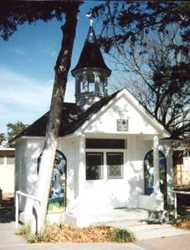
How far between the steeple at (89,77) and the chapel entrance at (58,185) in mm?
4031

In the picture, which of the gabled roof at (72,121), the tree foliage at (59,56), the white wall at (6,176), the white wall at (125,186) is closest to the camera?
the tree foliage at (59,56)

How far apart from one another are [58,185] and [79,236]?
410cm

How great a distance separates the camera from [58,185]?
49.3 feet

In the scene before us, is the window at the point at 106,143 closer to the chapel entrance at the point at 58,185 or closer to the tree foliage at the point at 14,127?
the chapel entrance at the point at 58,185

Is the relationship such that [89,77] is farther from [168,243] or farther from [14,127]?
[14,127]

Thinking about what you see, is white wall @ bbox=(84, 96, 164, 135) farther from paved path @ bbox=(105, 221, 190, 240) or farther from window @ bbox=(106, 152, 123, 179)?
paved path @ bbox=(105, 221, 190, 240)

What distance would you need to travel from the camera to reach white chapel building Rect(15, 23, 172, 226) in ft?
47.4

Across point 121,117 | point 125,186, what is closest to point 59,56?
point 121,117

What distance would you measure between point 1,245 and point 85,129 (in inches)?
219

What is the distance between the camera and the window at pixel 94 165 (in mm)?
15625

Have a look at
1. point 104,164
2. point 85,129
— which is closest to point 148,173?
point 104,164

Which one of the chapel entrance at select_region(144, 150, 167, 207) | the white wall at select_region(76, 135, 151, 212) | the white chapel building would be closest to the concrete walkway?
the white chapel building

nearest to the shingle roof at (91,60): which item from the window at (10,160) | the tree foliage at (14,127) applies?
the window at (10,160)

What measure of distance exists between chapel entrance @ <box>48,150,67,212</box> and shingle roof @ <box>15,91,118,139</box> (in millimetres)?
1099
